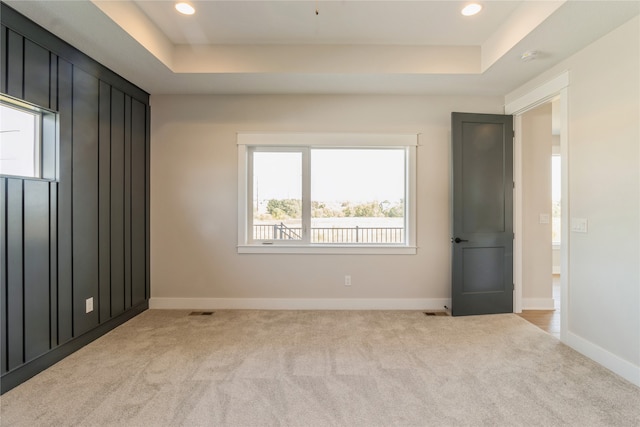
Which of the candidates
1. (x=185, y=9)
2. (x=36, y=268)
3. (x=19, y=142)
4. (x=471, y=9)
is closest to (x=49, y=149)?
(x=19, y=142)

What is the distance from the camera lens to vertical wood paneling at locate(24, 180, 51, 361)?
213cm

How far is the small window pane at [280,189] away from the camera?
3.71 m

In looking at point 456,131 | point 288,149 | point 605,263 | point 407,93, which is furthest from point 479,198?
point 288,149

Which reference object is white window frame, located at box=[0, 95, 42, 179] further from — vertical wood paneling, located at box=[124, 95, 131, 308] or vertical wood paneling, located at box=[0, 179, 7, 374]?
vertical wood paneling, located at box=[124, 95, 131, 308]

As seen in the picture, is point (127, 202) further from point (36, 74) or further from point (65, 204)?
point (36, 74)

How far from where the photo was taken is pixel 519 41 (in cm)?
242

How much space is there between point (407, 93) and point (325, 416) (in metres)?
3.39

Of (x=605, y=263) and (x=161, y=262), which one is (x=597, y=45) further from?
(x=161, y=262)

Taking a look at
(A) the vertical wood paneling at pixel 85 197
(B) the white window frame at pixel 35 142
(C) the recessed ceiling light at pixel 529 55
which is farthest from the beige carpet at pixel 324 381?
(C) the recessed ceiling light at pixel 529 55

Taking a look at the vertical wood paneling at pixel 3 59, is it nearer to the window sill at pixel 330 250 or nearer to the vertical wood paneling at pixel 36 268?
the vertical wood paneling at pixel 36 268

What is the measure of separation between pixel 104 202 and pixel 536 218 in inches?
194

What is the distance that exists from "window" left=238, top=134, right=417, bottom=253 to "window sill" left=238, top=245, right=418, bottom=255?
0.01 meters

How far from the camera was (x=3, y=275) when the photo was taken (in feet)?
6.42

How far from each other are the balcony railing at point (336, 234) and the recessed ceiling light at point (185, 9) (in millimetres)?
2293
